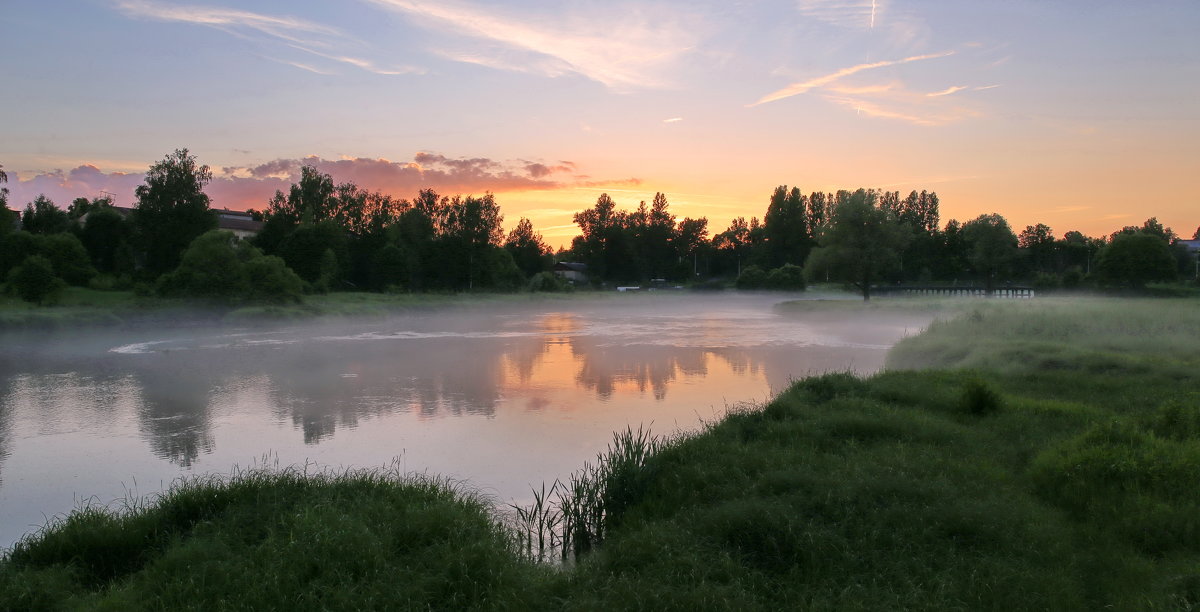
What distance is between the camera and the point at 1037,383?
14164 mm

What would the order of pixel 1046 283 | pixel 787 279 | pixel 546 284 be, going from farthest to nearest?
pixel 787 279
pixel 546 284
pixel 1046 283

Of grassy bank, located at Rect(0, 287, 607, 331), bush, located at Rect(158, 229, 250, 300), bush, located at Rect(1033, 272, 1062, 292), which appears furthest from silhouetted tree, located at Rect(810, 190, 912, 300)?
bush, located at Rect(158, 229, 250, 300)

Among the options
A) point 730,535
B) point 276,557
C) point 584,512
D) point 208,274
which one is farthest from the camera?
point 208,274

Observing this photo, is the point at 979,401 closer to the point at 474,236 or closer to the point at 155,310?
the point at 155,310

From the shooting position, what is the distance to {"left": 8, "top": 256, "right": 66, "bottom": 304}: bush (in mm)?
32812

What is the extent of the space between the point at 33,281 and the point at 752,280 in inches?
2886

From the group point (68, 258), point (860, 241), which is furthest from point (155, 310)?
point (860, 241)

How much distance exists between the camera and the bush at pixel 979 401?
1132 centimetres

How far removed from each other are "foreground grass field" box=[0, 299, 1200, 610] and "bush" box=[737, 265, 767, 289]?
81102 millimetres

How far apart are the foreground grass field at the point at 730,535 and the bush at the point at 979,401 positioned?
1187 mm

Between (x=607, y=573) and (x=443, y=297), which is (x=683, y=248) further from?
(x=607, y=573)

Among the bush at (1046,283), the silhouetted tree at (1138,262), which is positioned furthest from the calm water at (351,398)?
the bush at (1046,283)

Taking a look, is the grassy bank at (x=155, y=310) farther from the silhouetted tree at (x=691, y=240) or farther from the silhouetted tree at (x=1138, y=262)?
the silhouetted tree at (x=691, y=240)

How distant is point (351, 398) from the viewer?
16.7 metres
